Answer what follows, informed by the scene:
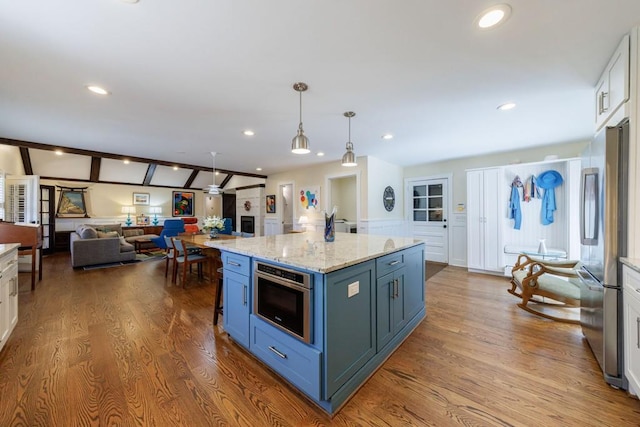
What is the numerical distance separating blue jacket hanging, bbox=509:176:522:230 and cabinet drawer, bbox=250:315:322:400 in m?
4.68

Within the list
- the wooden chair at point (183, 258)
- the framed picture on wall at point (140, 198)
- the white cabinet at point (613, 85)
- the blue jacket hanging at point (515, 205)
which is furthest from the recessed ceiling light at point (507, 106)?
the framed picture on wall at point (140, 198)

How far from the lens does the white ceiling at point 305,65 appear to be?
4.84 feet

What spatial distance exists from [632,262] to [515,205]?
3.40 metres

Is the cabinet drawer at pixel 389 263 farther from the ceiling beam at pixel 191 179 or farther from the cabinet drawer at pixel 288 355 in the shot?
the ceiling beam at pixel 191 179

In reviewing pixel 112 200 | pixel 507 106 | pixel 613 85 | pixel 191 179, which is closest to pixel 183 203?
pixel 191 179

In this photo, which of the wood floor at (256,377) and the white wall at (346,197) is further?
the white wall at (346,197)

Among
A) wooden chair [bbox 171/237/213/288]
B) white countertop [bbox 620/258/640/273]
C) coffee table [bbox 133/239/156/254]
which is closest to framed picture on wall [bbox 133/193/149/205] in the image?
coffee table [bbox 133/239/156/254]

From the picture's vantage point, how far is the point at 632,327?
151 cm

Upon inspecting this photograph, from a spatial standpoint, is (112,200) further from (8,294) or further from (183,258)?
(8,294)

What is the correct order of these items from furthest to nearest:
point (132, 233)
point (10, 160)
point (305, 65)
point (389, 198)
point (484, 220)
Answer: point (132, 233)
point (389, 198)
point (10, 160)
point (484, 220)
point (305, 65)

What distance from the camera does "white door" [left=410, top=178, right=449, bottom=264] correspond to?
5645 mm

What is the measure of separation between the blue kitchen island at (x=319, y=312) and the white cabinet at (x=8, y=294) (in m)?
1.73

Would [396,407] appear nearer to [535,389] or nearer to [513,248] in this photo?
[535,389]

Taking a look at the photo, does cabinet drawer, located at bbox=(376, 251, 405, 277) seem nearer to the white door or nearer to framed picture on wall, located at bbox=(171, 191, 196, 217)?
the white door
